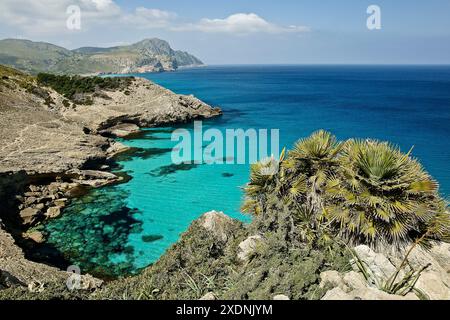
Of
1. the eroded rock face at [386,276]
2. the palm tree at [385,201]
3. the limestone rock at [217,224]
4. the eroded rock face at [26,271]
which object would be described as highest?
the palm tree at [385,201]

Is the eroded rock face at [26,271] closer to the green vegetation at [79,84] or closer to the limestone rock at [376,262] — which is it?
the limestone rock at [376,262]

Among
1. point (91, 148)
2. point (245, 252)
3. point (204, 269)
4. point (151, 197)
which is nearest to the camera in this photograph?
point (204, 269)

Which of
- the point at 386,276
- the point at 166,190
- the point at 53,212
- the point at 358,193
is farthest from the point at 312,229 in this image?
the point at 53,212

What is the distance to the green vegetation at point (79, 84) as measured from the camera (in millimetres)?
43594

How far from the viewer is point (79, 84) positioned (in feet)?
149

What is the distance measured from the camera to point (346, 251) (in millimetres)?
7770

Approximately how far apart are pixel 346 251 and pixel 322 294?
181cm

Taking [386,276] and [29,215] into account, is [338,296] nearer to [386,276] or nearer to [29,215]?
[386,276]

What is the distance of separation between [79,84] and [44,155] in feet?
85.9

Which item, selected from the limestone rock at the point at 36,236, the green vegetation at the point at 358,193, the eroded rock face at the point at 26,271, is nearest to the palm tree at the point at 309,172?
the green vegetation at the point at 358,193

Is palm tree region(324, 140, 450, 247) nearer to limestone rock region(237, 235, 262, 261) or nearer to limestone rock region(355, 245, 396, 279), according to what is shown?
limestone rock region(355, 245, 396, 279)

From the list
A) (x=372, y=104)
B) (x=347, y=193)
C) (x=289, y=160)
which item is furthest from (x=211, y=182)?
(x=372, y=104)

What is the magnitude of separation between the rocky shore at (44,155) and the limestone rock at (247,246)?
558 centimetres
